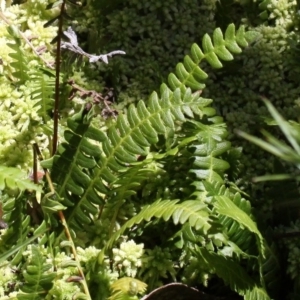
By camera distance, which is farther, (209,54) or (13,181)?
(209,54)

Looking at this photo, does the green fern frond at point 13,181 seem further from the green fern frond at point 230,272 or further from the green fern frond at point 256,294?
the green fern frond at point 256,294

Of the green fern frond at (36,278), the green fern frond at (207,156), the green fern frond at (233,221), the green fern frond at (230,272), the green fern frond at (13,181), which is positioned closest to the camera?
the green fern frond at (13,181)

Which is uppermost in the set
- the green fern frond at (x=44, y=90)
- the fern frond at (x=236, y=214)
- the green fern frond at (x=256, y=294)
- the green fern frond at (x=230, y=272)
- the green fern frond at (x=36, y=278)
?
the green fern frond at (x=44, y=90)

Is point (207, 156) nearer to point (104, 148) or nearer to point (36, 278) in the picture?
point (104, 148)

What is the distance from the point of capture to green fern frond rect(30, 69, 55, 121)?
7.39 ft

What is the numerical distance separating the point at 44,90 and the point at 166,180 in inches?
22.6

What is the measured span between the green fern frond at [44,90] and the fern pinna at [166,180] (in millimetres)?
237

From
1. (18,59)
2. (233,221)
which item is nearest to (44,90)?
(18,59)

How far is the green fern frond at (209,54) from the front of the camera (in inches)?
84.4

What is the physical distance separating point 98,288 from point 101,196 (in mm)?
369

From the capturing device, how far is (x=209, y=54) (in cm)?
218

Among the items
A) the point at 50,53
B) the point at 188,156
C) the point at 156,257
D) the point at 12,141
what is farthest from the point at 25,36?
the point at 156,257

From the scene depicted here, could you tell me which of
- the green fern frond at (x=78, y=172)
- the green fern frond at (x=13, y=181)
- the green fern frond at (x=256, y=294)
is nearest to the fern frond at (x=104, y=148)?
the green fern frond at (x=78, y=172)

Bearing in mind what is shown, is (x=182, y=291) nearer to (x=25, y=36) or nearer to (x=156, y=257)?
(x=156, y=257)
